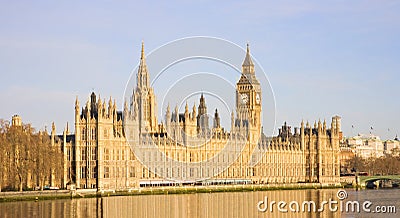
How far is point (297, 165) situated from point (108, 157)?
145 ft

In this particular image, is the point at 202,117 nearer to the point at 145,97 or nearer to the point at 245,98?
the point at 145,97

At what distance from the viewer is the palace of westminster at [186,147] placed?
335ft

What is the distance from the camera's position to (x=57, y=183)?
99500mm

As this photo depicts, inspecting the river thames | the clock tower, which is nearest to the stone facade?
the clock tower

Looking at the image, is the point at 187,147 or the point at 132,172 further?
the point at 187,147

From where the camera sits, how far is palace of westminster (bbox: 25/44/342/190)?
102000mm

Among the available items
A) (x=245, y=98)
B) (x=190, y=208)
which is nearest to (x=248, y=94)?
(x=245, y=98)

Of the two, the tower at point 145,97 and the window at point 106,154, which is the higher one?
the tower at point 145,97

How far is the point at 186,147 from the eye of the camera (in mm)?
117062

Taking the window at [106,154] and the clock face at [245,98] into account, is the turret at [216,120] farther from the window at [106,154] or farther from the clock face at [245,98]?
the window at [106,154]

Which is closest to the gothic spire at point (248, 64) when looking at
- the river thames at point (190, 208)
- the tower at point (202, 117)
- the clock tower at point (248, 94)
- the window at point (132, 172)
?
the clock tower at point (248, 94)

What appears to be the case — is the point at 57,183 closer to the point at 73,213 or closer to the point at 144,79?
the point at 144,79

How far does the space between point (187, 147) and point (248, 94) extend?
29.9 m

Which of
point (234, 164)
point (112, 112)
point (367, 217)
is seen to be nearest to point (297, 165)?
point (234, 164)
